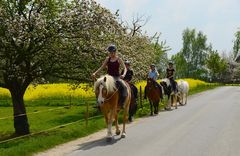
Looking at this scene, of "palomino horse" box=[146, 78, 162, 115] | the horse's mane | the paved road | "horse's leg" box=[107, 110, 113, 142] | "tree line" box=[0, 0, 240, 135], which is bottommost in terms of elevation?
the paved road

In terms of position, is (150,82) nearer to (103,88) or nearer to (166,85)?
(166,85)

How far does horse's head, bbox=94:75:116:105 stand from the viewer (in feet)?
38.6

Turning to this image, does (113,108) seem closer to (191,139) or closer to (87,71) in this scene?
(191,139)

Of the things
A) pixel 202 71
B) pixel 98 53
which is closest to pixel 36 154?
pixel 98 53

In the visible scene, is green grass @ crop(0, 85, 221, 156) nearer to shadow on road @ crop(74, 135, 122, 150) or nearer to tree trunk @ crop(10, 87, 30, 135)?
tree trunk @ crop(10, 87, 30, 135)

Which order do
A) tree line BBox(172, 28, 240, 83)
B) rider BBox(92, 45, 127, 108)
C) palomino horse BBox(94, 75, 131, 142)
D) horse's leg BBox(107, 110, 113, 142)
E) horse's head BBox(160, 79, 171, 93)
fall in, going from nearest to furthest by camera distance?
palomino horse BBox(94, 75, 131, 142)
horse's leg BBox(107, 110, 113, 142)
rider BBox(92, 45, 127, 108)
horse's head BBox(160, 79, 171, 93)
tree line BBox(172, 28, 240, 83)

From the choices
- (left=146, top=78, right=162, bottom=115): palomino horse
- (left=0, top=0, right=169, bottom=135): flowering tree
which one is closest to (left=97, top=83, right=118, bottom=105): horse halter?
(left=0, top=0, right=169, bottom=135): flowering tree

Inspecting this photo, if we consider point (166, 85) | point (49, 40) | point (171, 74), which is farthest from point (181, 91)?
point (49, 40)

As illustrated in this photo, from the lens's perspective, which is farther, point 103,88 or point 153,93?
point 153,93

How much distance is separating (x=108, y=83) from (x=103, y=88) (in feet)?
0.84

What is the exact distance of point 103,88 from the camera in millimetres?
11812

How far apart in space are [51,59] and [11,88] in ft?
7.64

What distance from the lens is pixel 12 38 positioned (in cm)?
1645

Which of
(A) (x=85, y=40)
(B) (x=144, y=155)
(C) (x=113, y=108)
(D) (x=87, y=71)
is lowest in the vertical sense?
(B) (x=144, y=155)
